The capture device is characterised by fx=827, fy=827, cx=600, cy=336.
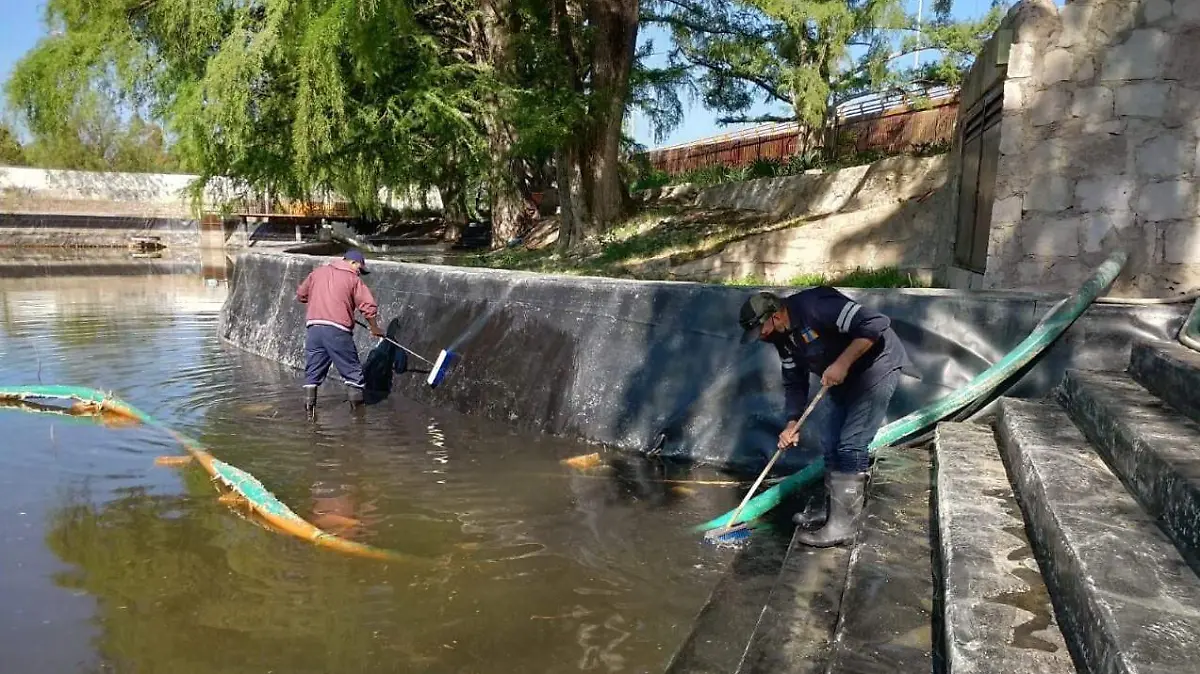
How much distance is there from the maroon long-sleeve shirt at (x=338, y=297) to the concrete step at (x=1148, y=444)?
5.81 m

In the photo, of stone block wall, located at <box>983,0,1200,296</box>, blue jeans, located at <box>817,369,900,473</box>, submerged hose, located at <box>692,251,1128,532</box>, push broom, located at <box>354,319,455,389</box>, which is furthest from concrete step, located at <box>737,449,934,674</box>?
push broom, located at <box>354,319,455,389</box>

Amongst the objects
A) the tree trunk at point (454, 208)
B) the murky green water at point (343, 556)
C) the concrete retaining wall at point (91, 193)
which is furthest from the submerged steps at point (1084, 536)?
the concrete retaining wall at point (91, 193)

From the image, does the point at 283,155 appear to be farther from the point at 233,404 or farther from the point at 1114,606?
the point at 1114,606

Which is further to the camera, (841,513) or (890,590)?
(841,513)

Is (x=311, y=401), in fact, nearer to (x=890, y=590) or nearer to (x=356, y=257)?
(x=356, y=257)

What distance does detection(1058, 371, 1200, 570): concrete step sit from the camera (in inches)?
107

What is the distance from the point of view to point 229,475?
531 cm

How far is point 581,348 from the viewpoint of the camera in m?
6.84

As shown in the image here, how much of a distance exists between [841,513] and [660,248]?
8.87 m

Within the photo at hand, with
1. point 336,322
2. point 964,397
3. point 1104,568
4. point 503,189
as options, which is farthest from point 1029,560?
point 503,189

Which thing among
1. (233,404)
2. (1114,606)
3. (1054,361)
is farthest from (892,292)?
(233,404)

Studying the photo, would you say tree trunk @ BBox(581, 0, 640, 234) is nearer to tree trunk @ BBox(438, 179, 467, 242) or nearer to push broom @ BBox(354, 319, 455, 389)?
push broom @ BBox(354, 319, 455, 389)

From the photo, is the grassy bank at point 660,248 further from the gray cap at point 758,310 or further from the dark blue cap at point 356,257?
the gray cap at point 758,310

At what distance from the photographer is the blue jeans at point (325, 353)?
25.3 ft
